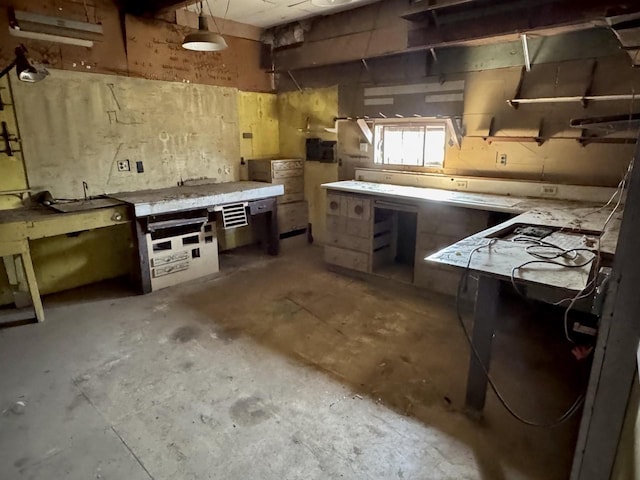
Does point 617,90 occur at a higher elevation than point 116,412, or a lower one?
higher

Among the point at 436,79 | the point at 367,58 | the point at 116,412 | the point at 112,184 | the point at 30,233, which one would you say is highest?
the point at 367,58

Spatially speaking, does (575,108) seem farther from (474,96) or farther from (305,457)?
(305,457)

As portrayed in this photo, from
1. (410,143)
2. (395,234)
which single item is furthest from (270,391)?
(410,143)

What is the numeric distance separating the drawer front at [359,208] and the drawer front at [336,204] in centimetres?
5

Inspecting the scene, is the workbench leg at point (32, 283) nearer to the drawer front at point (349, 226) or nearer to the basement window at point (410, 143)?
the drawer front at point (349, 226)

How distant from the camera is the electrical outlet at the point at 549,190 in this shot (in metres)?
3.40

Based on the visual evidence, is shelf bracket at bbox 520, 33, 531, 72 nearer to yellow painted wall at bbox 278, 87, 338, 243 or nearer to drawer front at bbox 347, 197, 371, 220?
drawer front at bbox 347, 197, 371, 220

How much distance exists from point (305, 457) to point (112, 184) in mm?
3407

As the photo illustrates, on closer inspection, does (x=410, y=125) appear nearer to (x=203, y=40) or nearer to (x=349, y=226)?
(x=349, y=226)

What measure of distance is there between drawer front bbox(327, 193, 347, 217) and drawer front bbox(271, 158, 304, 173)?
3.48 feet

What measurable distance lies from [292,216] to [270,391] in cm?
304

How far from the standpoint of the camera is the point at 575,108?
3.24m

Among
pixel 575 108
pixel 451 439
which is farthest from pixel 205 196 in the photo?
pixel 575 108

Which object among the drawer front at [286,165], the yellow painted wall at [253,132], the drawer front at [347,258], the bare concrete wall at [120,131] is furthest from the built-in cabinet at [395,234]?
the bare concrete wall at [120,131]
